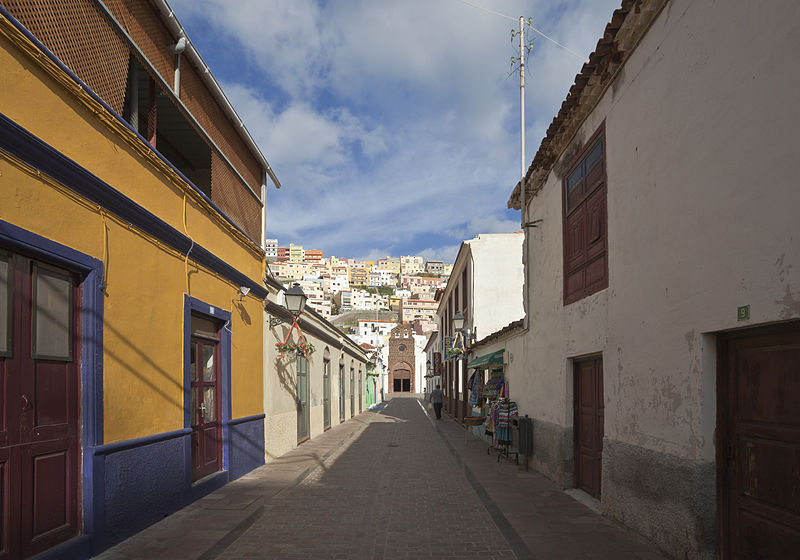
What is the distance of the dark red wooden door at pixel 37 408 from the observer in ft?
14.1

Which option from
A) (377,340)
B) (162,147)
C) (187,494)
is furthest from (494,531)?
(377,340)

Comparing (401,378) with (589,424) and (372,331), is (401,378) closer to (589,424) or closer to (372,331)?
(372,331)

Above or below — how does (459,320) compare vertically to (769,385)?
above

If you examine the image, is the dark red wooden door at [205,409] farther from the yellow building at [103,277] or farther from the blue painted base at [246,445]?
the blue painted base at [246,445]

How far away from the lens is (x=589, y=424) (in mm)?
8078

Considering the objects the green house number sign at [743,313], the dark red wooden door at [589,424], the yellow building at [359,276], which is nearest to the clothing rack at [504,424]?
the dark red wooden door at [589,424]

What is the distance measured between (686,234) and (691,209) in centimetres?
23

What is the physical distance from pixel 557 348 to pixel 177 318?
5788 mm

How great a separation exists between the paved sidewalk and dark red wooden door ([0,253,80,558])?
3.03 ft

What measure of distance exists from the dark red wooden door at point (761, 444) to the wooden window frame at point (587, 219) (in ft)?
8.57

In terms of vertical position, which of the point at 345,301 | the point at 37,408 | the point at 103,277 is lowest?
the point at 37,408

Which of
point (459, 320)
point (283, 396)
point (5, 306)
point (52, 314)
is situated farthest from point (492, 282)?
point (5, 306)

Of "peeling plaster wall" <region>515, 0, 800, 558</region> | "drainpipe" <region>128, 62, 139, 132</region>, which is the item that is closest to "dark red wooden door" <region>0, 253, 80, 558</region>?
"drainpipe" <region>128, 62, 139, 132</region>

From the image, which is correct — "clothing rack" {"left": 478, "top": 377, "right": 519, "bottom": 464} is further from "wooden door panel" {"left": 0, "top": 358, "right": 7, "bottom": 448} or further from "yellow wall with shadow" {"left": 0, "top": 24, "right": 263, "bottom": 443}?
"wooden door panel" {"left": 0, "top": 358, "right": 7, "bottom": 448}
